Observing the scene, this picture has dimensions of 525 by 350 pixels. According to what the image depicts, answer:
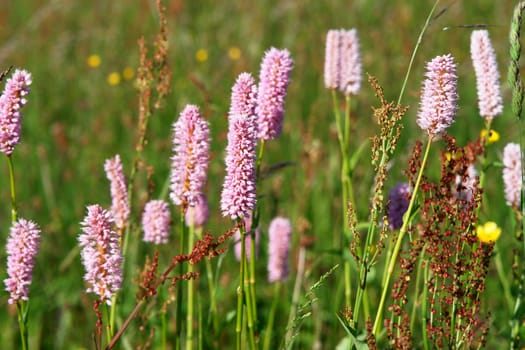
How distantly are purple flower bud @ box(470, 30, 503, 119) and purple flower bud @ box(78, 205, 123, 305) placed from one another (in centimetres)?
138

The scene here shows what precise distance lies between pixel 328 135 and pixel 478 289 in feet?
11.9

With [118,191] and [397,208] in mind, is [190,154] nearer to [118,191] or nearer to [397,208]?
[118,191]

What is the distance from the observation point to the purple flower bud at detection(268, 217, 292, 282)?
3.17 m

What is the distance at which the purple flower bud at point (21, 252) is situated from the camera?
76.7 inches

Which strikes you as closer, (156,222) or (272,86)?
(272,86)

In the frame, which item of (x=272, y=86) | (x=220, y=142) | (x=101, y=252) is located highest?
(x=220, y=142)

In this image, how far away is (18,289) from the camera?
200 centimetres

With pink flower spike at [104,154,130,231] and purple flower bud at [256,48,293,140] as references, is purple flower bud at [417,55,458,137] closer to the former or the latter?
purple flower bud at [256,48,293,140]

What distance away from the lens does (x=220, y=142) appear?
544cm

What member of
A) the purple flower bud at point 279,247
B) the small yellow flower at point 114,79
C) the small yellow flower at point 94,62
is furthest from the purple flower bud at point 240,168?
the small yellow flower at point 94,62

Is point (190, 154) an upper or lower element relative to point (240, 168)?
upper

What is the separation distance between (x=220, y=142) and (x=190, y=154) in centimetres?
325

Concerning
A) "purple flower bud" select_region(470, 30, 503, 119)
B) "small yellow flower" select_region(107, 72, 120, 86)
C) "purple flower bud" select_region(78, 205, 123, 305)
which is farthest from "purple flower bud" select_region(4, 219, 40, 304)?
"small yellow flower" select_region(107, 72, 120, 86)

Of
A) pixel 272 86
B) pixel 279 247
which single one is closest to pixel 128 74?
pixel 279 247
